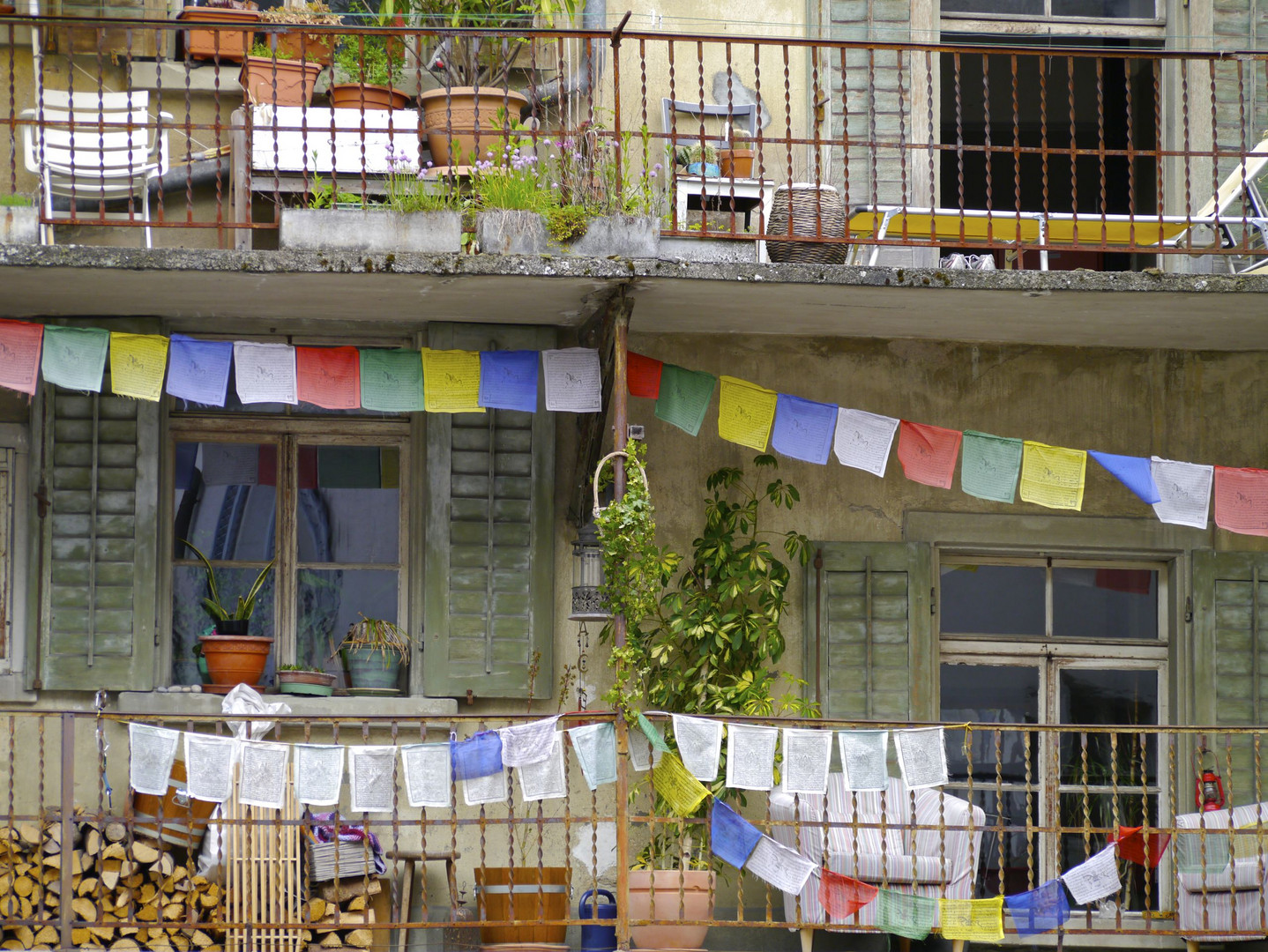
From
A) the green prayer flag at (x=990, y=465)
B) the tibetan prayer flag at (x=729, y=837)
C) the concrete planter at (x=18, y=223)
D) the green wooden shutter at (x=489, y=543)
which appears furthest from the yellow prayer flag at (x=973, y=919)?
the concrete planter at (x=18, y=223)

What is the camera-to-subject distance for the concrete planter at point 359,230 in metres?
6.99

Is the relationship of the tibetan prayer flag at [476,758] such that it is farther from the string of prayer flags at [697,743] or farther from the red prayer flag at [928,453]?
the red prayer flag at [928,453]

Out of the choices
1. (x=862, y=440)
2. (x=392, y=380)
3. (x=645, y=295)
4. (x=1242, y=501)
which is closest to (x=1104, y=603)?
(x=1242, y=501)

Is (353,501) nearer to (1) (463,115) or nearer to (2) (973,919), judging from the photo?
(1) (463,115)

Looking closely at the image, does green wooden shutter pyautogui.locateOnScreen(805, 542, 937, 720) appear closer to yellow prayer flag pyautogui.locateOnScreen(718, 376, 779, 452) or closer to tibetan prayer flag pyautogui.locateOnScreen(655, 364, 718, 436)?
yellow prayer flag pyautogui.locateOnScreen(718, 376, 779, 452)

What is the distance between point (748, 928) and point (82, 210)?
15.5ft

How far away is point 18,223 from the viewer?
23.3ft

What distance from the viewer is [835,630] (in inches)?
314

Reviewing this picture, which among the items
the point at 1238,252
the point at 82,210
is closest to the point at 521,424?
the point at 82,210

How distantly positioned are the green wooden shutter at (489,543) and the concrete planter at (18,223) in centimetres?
186

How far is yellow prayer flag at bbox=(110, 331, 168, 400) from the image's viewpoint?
23.3 feet

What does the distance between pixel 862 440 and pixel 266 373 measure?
2.71 meters

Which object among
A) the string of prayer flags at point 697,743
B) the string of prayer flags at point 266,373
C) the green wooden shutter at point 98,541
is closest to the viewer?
the string of prayer flags at point 697,743

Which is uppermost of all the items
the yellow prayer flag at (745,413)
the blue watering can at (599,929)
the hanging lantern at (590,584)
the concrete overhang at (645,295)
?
the concrete overhang at (645,295)
